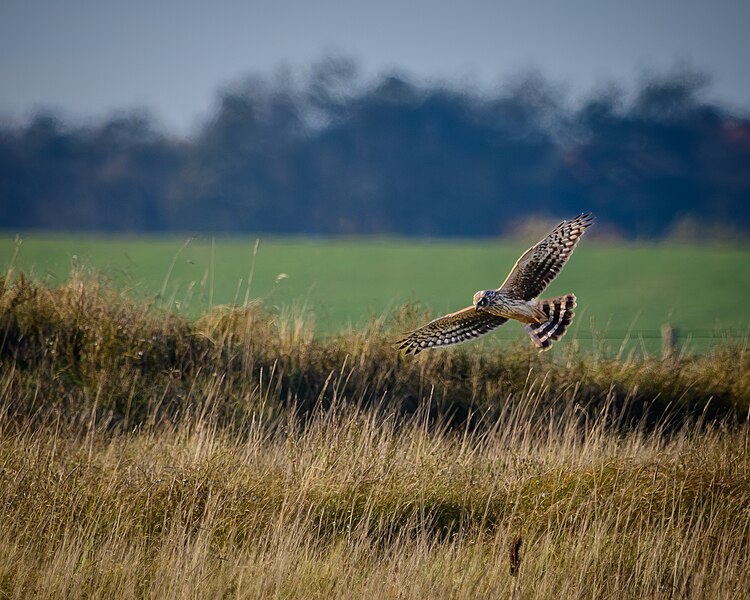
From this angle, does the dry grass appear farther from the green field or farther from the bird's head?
the green field

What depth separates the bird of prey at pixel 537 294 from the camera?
6.94 m

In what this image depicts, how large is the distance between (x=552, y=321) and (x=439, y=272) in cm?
2671

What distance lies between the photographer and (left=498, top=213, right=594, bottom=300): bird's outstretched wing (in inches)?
276

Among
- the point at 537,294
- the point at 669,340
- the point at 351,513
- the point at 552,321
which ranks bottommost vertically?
the point at 351,513

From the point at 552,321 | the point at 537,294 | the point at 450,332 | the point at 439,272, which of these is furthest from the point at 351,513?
the point at 439,272

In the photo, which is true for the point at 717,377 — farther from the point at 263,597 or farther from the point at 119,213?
the point at 119,213

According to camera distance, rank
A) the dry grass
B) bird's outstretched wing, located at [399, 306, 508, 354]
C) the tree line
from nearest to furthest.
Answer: the dry grass → bird's outstretched wing, located at [399, 306, 508, 354] → the tree line

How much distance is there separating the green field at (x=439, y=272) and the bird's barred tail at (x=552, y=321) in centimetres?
1433

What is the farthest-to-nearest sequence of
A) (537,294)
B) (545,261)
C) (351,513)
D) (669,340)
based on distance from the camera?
(669,340) < (537,294) < (545,261) < (351,513)

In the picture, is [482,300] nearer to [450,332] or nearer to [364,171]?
[450,332]

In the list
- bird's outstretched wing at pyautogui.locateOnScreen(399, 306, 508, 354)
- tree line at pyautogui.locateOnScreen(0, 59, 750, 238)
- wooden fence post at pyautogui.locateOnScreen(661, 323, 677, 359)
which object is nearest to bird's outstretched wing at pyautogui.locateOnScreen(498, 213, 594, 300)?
bird's outstretched wing at pyautogui.locateOnScreen(399, 306, 508, 354)

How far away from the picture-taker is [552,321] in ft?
22.9

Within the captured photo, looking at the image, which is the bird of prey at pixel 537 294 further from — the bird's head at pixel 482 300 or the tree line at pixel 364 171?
the tree line at pixel 364 171

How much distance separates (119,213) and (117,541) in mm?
39667
